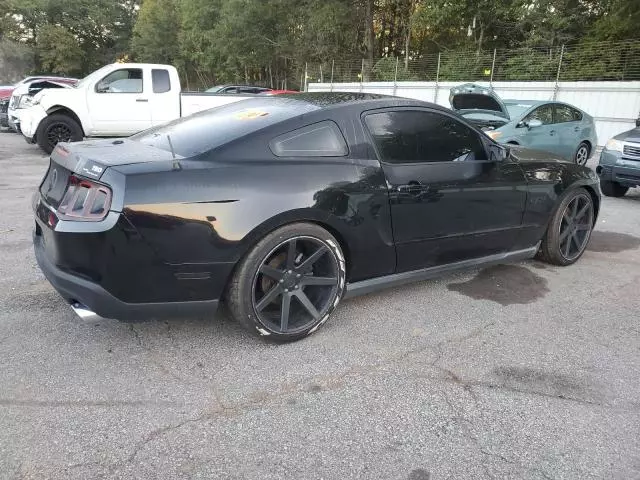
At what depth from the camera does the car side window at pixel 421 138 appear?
11.7 ft

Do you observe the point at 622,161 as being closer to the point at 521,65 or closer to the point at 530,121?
the point at 530,121

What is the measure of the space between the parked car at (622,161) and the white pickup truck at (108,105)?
657 cm

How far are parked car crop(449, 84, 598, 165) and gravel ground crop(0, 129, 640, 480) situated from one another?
236 inches

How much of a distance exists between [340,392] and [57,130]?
10.1 metres

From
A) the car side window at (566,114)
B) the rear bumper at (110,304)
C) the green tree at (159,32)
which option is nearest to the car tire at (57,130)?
the rear bumper at (110,304)

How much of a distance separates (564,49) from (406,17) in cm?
1207

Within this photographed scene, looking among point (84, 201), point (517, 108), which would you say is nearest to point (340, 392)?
point (84, 201)

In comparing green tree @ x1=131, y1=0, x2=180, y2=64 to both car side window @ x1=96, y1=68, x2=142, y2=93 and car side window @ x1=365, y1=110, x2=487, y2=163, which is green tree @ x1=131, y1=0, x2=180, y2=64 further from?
car side window @ x1=365, y1=110, x2=487, y2=163

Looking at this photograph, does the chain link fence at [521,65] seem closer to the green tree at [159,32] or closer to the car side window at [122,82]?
the car side window at [122,82]

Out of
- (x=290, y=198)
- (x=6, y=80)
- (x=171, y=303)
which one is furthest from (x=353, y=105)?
(x=6, y=80)

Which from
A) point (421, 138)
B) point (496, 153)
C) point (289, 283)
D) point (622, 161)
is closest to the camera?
point (289, 283)

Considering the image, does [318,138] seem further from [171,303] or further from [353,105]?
[171,303]

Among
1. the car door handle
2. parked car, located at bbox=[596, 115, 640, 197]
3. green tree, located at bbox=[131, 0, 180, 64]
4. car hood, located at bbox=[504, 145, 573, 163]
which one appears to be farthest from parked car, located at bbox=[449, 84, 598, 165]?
green tree, located at bbox=[131, 0, 180, 64]

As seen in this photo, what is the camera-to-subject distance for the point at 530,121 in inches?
373
